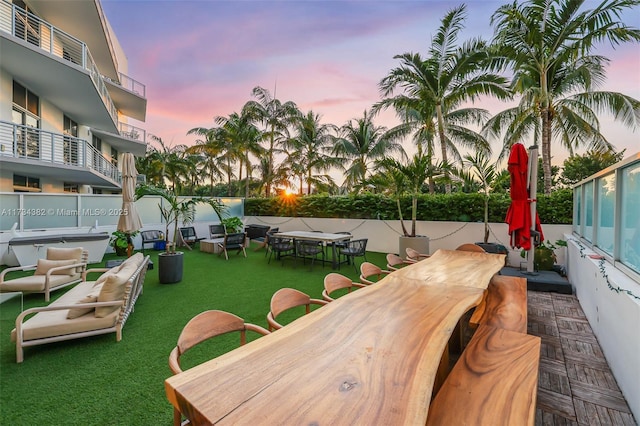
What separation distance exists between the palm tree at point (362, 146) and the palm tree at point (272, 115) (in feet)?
10.2

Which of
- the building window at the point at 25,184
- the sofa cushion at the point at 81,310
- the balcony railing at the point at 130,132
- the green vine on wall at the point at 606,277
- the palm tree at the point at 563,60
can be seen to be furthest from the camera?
the balcony railing at the point at 130,132

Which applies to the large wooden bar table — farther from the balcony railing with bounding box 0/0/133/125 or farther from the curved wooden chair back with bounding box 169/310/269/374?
the balcony railing with bounding box 0/0/133/125

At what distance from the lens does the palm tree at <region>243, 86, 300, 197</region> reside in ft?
50.3

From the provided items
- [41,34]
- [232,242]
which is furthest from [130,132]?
[232,242]

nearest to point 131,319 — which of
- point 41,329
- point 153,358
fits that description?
point 41,329

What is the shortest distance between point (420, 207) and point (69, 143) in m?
12.7

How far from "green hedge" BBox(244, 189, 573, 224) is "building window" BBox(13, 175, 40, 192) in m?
7.56

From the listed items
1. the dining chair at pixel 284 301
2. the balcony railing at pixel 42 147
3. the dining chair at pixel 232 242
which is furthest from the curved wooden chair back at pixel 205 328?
the balcony railing at pixel 42 147

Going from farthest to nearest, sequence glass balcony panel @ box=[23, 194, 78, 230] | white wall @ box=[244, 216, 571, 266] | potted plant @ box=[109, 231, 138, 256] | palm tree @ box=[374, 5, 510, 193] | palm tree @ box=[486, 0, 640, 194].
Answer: palm tree @ box=[374, 5, 510, 193], potted plant @ box=[109, 231, 138, 256], glass balcony panel @ box=[23, 194, 78, 230], white wall @ box=[244, 216, 571, 266], palm tree @ box=[486, 0, 640, 194]

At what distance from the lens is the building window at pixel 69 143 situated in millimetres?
9327

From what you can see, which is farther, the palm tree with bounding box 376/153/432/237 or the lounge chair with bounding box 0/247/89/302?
the palm tree with bounding box 376/153/432/237

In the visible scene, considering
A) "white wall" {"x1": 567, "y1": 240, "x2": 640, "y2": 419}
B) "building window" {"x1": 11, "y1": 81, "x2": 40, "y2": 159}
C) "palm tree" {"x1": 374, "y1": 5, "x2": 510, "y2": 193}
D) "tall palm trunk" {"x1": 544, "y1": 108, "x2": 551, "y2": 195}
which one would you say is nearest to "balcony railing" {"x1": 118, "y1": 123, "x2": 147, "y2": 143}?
"building window" {"x1": 11, "y1": 81, "x2": 40, "y2": 159}

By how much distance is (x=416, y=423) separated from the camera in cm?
89

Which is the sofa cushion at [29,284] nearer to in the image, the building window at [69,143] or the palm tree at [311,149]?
the building window at [69,143]
